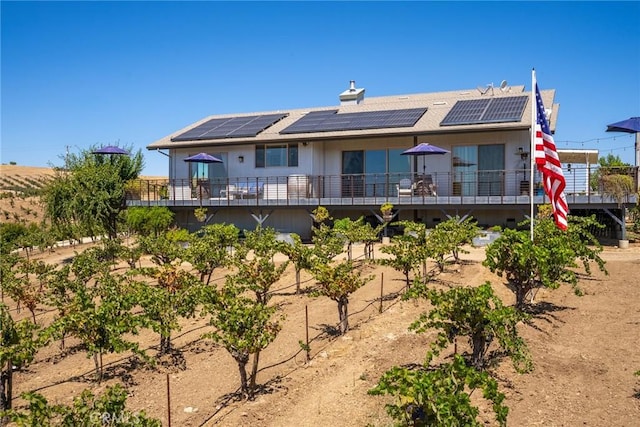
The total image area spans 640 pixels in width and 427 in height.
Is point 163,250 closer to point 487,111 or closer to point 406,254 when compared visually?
point 406,254

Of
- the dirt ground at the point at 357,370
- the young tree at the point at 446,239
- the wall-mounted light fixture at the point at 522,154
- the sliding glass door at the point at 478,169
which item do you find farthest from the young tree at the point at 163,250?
the wall-mounted light fixture at the point at 522,154

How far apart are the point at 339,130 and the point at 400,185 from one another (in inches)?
131

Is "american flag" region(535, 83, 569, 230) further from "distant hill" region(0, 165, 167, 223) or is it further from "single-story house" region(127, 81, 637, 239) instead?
"distant hill" region(0, 165, 167, 223)

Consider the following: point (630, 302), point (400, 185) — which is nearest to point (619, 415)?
point (630, 302)

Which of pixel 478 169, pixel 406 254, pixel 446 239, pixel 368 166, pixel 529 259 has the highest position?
pixel 368 166

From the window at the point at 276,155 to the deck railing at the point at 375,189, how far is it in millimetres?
703

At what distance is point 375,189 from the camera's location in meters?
22.2

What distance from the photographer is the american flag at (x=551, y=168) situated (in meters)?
11.0

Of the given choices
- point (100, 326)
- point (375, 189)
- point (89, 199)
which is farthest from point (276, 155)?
point (100, 326)

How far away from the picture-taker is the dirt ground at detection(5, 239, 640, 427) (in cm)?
653

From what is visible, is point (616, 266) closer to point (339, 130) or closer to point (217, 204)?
point (339, 130)

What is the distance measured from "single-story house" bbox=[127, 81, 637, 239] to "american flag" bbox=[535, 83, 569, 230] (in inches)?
293

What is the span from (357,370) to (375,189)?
48.3 ft

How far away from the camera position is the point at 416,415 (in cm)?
493
